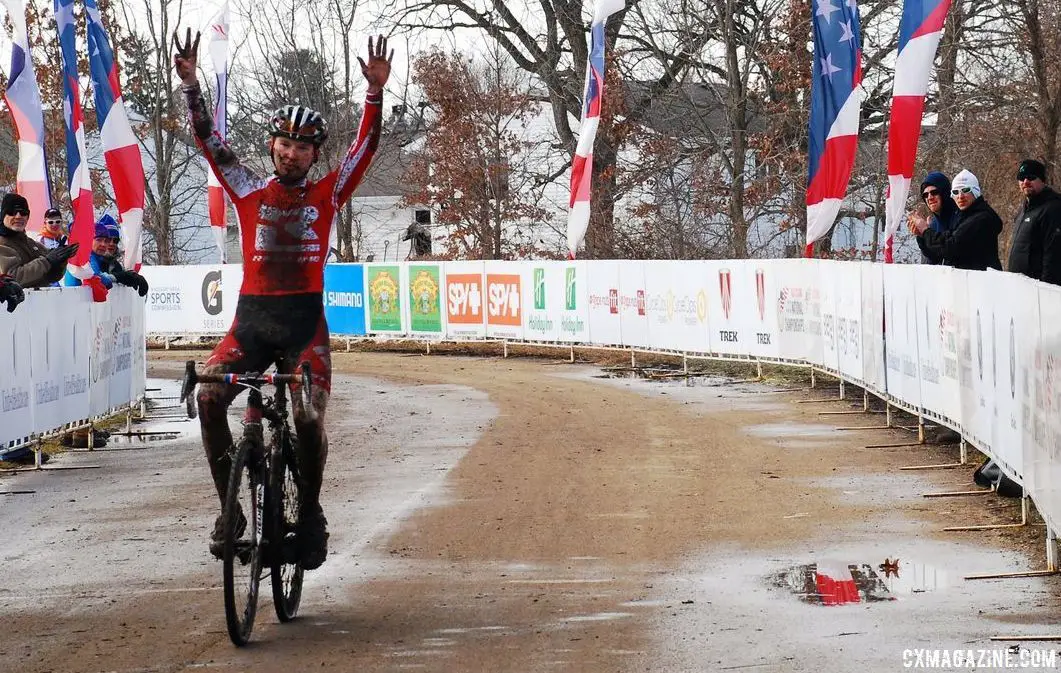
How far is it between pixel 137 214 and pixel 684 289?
943 cm

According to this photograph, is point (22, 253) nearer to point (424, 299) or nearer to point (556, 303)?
point (556, 303)

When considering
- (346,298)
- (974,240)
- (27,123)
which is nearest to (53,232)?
(27,123)

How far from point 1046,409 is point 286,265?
13.3ft

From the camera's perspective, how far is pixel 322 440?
301 inches

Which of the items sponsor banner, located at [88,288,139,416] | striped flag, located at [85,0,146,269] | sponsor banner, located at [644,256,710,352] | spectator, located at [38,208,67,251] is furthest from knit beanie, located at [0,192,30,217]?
sponsor banner, located at [644,256,710,352]

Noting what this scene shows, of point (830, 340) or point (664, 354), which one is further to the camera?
point (664, 354)

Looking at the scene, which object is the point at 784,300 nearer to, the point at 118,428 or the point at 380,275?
the point at 118,428

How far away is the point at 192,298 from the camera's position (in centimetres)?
3688

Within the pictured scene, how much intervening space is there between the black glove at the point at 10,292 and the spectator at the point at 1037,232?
25.5ft

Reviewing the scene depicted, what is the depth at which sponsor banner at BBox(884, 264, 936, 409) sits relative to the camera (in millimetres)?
14602

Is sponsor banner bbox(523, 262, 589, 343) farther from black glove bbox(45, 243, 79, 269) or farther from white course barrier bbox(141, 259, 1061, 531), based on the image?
black glove bbox(45, 243, 79, 269)

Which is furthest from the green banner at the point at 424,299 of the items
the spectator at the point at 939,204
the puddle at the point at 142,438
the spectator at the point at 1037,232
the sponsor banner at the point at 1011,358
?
the sponsor banner at the point at 1011,358

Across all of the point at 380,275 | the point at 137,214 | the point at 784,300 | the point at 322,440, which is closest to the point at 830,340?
the point at 784,300

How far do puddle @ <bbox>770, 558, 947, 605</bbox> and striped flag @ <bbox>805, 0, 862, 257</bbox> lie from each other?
11.2 metres
